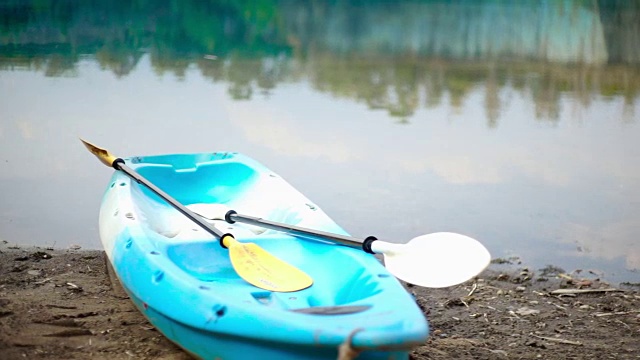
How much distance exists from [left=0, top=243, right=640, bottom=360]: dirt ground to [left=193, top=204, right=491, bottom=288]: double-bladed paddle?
0.34 metres

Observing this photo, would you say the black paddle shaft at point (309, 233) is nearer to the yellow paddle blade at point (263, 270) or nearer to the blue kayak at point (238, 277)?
the blue kayak at point (238, 277)

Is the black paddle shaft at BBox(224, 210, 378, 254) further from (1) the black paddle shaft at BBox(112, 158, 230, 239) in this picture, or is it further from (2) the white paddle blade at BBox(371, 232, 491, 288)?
(1) the black paddle shaft at BBox(112, 158, 230, 239)

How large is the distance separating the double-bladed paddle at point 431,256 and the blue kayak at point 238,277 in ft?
0.16

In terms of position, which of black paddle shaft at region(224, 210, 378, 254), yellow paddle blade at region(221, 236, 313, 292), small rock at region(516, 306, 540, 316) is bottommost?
small rock at region(516, 306, 540, 316)

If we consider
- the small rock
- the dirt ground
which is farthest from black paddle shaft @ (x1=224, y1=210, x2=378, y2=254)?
the small rock

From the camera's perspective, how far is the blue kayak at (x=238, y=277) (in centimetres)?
240

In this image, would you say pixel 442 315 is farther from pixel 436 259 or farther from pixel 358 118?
pixel 358 118

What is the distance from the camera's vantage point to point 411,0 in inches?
771

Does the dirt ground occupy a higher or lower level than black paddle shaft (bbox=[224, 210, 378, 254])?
lower

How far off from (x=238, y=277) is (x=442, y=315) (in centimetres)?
90

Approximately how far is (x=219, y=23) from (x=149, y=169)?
954cm

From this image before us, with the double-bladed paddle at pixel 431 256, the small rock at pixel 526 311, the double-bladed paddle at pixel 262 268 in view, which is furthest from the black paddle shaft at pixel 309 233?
the small rock at pixel 526 311

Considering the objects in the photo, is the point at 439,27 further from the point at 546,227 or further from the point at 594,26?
the point at 546,227

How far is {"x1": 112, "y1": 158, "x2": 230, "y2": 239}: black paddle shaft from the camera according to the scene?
335 centimetres
